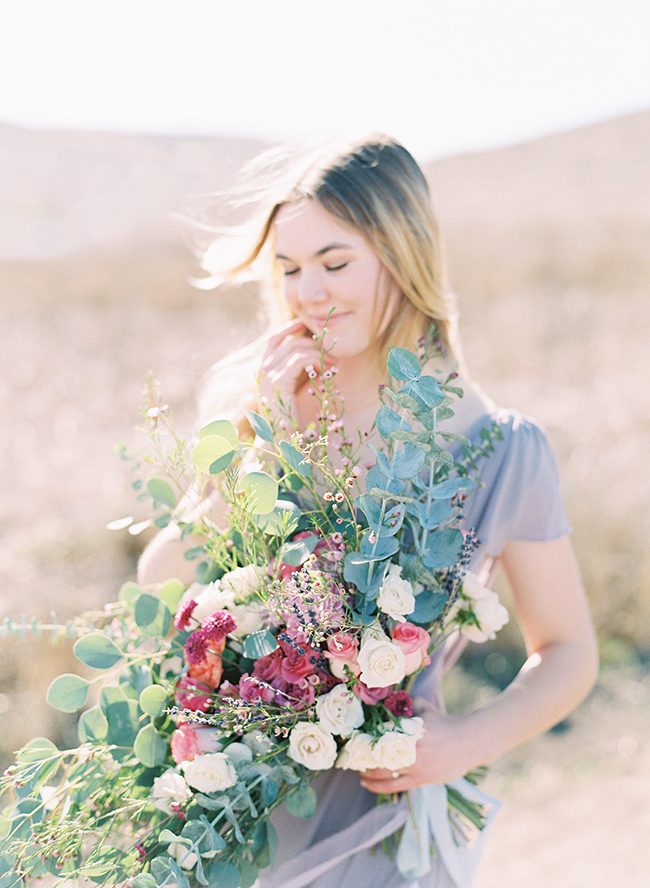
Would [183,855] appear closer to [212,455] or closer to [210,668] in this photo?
[210,668]

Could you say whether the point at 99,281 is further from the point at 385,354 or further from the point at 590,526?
the point at 385,354

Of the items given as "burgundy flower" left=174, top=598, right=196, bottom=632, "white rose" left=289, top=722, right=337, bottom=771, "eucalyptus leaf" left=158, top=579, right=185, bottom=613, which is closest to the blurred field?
"eucalyptus leaf" left=158, top=579, right=185, bottom=613

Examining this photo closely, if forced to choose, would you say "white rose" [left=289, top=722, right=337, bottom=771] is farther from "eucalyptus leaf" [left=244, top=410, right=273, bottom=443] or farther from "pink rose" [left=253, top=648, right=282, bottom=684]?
"eucalyptus leaf" [left=244, top=410, right=273, bottom=443]

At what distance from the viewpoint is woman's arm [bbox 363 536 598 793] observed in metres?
1.46

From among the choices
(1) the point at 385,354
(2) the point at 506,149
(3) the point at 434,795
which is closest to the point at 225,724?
(3) the point at 434,795

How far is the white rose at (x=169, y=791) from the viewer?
3.87 feet

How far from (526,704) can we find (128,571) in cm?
360

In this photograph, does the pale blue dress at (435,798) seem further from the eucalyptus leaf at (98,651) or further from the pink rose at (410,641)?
the eucalyptus leaf at (98,651)

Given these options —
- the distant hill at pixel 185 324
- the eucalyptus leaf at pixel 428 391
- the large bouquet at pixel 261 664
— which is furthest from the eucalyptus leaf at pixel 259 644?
the distant hill at pixel 185 324

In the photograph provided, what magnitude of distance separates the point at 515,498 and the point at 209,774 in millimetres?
878

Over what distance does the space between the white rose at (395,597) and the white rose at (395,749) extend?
0.20 m

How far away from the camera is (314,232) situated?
62.8 inches

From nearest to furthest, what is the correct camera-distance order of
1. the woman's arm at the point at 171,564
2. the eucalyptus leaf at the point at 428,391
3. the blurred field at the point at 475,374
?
the eucalyptus leaf at the point at 428,391 → the woman's arm at the point at 171,564 → the blurred field at the point at 475,374

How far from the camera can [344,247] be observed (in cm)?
159
